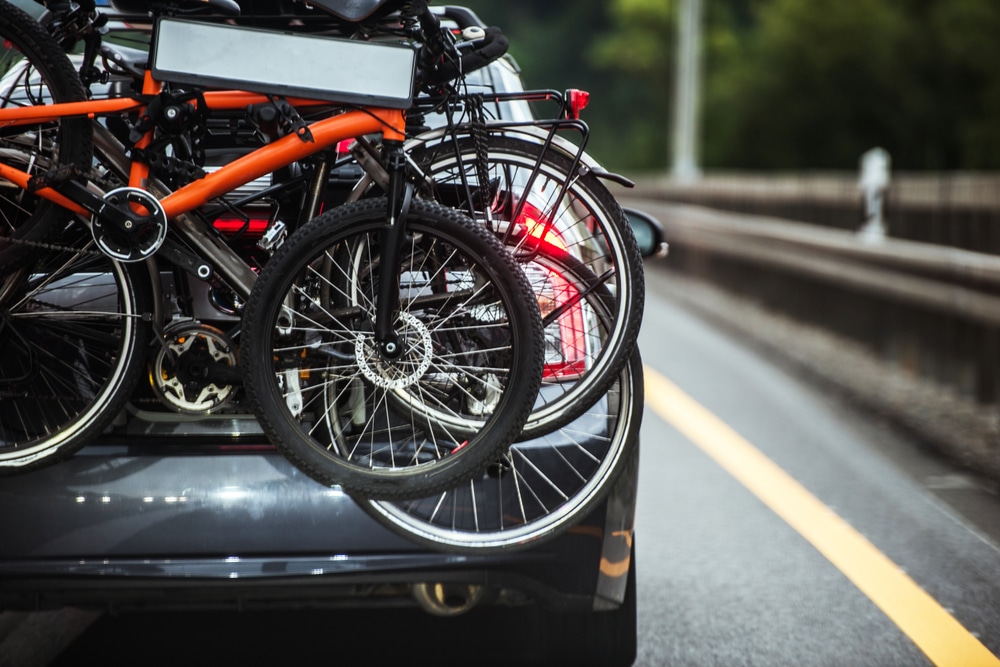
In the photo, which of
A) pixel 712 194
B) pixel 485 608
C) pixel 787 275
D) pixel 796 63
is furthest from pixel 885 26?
pixel 485 608

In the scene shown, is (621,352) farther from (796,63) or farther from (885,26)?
(796,63)

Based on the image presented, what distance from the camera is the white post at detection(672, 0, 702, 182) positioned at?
2619 centimetres

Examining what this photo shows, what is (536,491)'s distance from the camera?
3371mm

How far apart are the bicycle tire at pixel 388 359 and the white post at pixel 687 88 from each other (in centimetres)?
2270

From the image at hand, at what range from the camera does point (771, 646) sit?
423 centimetres

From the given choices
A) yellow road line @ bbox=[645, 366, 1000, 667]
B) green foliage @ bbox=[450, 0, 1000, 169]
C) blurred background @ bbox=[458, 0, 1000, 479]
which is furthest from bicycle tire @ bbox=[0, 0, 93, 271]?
green foliage @ bbox=[450, 0, 1000, 169]

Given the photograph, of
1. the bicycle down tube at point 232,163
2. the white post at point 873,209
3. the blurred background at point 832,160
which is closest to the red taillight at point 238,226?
the bicycle down tube at point 232,163

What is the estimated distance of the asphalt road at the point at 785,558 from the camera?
166 inches

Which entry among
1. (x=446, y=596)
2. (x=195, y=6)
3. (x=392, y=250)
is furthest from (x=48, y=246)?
(x=446, y=596)

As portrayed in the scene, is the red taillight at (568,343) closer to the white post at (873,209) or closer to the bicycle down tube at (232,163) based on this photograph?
the bicycle down tube at (232,163)

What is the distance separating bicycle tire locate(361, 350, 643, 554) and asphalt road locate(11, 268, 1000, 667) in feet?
2.92

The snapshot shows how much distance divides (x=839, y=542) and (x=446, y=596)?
229 cm

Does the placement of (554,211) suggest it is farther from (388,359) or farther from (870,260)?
(870,260)

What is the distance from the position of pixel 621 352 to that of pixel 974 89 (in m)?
40.0
